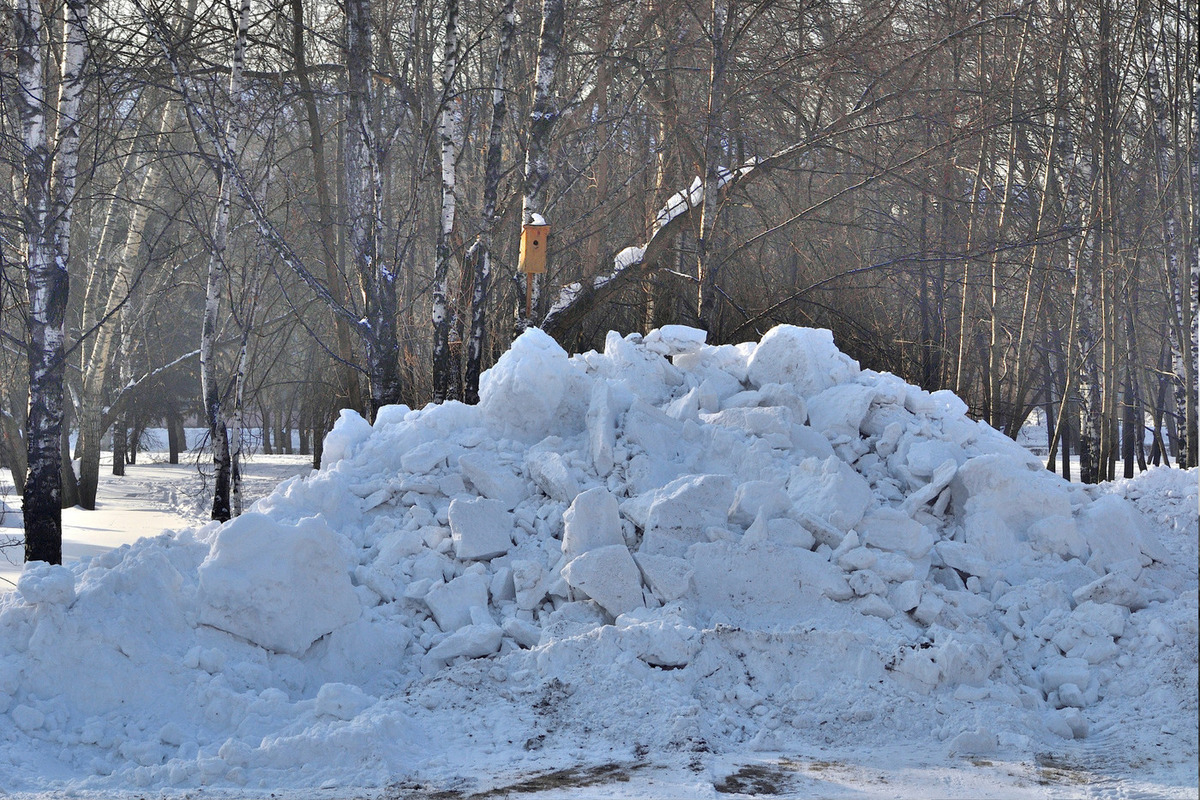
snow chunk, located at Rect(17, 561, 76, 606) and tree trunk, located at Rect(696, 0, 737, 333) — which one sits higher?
tree trunk, located at Rect(696, 0, 737, 333)

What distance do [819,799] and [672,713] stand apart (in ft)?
2.60

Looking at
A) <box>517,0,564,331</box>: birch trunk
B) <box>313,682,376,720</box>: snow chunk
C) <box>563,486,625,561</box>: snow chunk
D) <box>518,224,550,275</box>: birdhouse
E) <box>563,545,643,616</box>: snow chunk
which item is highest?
<box>517,0,564,331</box>: birch trunk

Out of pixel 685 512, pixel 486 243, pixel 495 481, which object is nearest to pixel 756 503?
pixel 685 512

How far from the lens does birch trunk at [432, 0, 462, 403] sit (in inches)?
312

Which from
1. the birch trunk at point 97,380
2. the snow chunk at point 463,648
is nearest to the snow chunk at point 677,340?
the snow chunk at point 463,648

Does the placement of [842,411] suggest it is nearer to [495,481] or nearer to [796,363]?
[796,363]

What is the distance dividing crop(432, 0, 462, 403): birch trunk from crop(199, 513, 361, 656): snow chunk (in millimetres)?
3667

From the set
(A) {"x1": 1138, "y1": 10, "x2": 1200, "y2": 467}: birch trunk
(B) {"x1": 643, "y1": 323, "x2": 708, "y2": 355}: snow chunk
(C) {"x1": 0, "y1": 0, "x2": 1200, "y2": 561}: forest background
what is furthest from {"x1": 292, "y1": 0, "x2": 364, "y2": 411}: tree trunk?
(A) {"x1": 1138, "y1": 10, "x2": 1200, "y2": 467}: birch trunk

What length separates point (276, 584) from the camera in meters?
4.31

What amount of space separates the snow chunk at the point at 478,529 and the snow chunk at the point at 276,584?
0.64 m

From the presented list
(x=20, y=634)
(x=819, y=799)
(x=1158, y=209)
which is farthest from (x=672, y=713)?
(x=1158, y=209)

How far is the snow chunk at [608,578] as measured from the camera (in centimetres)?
457

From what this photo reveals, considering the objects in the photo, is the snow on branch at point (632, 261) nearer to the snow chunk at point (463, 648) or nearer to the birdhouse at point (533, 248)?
the birdhouse at point (533, 248)

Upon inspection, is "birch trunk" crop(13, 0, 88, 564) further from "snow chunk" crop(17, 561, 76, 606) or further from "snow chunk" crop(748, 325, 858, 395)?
"snow chunk" crop(748, 325, 858, 395)
